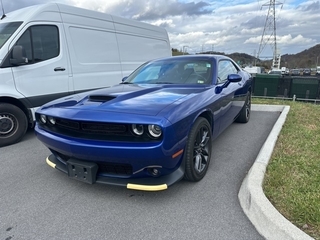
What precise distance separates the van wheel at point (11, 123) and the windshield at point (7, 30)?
1.09 meters

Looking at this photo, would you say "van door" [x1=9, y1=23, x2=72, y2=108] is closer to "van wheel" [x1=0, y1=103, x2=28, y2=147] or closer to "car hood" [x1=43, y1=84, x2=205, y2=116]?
"van wheel" [x1=0, y1=103, x2=28, y2=147]

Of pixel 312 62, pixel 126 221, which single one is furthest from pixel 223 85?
pixel 312 62

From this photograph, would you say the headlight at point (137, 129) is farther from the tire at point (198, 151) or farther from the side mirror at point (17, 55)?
the side mirror at point (17, 55)

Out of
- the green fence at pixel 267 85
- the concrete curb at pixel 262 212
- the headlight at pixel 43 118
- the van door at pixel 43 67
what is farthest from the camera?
the green fence at pixel 267 85

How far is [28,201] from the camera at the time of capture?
8.32 feet

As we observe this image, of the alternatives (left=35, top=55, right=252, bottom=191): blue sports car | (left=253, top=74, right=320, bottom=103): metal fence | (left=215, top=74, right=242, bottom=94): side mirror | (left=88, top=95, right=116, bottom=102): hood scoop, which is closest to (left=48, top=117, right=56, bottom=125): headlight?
(left=35, top=55, right=252, bottom=191): blue sports car

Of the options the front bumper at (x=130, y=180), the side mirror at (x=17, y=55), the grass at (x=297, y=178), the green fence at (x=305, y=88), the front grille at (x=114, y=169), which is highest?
the side mirror at (x=17, y=55)

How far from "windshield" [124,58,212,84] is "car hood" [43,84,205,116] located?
441mm

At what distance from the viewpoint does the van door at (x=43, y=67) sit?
4.30 meters

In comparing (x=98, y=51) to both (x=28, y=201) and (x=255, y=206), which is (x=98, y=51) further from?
(x=255, y=206)

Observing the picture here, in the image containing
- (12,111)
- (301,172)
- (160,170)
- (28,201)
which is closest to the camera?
(160,170)

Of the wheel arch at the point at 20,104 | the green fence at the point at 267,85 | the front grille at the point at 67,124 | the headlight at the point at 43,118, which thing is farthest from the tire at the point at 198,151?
the green fence at the point at 267,85

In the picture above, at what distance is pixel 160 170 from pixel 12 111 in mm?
3300

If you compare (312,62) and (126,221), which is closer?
(126,221)
